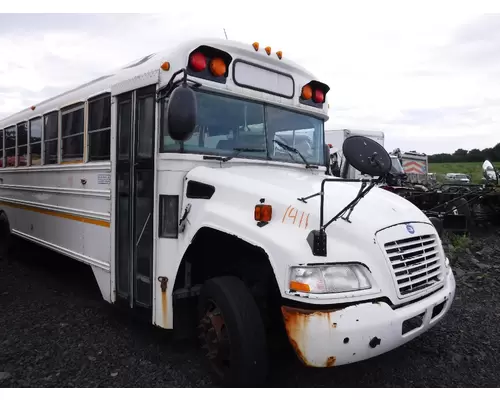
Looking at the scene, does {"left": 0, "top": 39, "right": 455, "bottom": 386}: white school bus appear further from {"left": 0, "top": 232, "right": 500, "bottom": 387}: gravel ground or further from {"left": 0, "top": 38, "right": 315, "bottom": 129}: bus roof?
{"left": 0, "top": 232, "right": 500, "bottom": 387}: gravel ground

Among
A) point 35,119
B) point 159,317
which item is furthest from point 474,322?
point 35,119

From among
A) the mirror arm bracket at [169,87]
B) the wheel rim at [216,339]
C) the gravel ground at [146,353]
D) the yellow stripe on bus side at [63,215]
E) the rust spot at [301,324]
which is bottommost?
the gravel ground at [146,353]

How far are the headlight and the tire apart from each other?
0.40 metres

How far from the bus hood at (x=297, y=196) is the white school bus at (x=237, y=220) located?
0.04 feet

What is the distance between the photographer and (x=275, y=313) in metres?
3.02

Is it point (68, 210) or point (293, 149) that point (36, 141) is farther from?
point (293, 149)

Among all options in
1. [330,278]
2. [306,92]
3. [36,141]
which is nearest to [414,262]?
[330,278]

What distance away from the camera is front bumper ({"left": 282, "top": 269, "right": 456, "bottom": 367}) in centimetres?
239

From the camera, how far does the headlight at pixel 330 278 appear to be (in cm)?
245

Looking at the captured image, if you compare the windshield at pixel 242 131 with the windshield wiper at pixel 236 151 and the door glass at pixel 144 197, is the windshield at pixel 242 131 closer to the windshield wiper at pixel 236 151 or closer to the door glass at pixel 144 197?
the windshield wiper at pixel 236 151

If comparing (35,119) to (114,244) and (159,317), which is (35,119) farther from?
(159,317)

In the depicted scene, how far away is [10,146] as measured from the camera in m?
6.82

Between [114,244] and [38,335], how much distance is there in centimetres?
107

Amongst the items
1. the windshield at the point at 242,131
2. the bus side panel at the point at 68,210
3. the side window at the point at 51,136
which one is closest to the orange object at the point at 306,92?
the windshield at the point at 242,131
